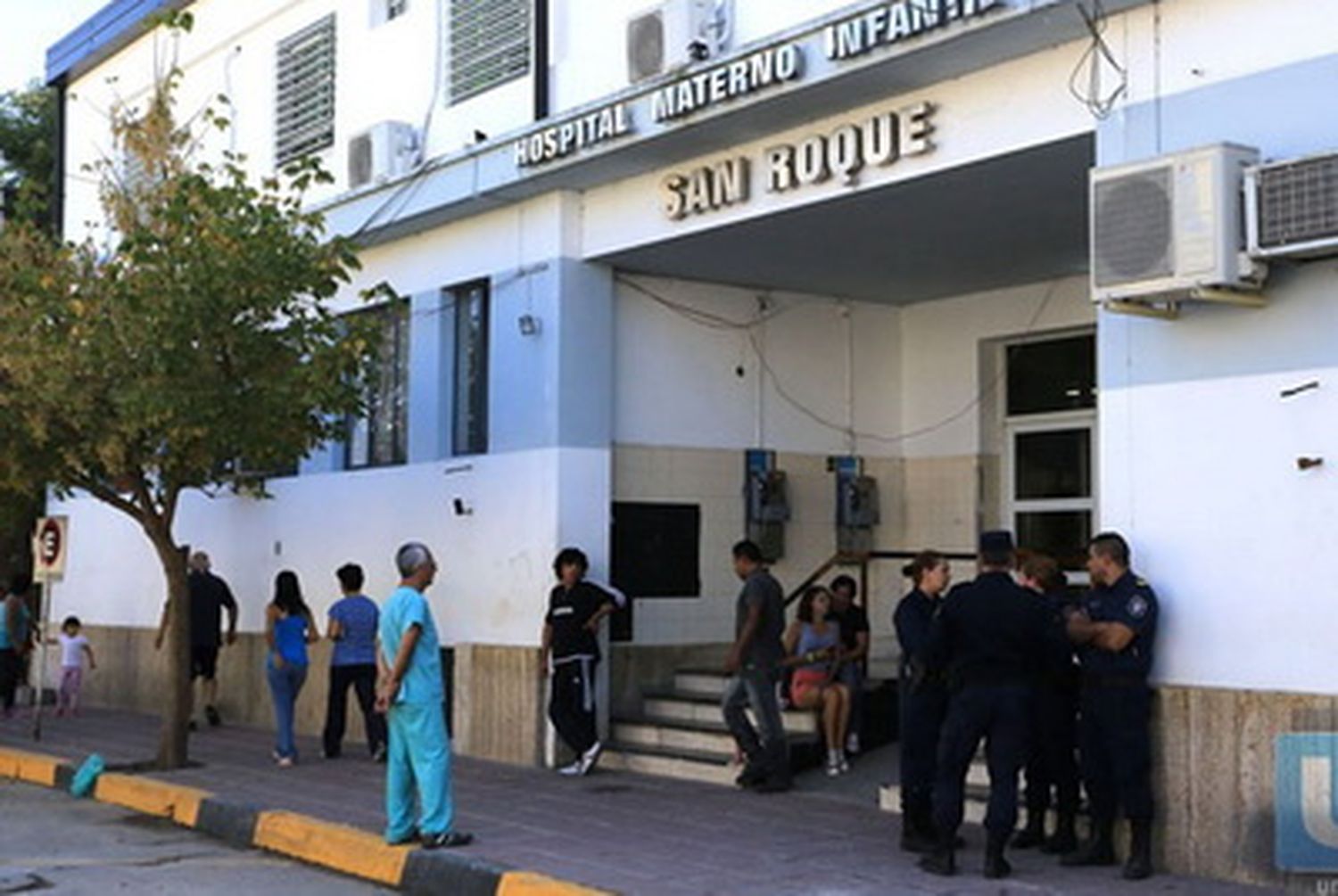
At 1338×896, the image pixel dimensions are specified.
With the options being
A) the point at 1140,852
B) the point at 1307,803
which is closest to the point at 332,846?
the point at 1140,852

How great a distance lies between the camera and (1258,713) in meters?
8.25

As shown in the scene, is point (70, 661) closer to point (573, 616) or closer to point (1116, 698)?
point (573, 616)

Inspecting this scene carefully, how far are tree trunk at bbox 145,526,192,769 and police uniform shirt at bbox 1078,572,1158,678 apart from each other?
8001 mm

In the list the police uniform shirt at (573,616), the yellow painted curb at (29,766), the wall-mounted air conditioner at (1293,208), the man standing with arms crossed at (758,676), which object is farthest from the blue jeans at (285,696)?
the wall-mounted air conditioner at (1293,208)

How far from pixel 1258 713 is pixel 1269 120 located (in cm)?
305

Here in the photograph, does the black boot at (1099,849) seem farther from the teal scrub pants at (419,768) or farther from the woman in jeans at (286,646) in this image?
the woman in jeans at (286,646)

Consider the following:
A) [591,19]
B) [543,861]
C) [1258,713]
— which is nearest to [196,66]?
[591,19]

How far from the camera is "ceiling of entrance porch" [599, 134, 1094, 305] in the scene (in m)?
10.9

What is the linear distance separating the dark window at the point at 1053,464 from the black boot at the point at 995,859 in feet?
19.2

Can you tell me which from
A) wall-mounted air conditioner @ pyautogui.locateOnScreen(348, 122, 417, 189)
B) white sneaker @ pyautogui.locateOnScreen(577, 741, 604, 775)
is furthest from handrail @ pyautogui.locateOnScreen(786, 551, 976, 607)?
wall-mounted air conditioner @ pyautogui.locateOnScreen(348, 122, 417, 189)

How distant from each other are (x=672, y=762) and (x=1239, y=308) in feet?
19.7

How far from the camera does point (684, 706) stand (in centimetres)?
1338

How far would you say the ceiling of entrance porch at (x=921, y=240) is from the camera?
10852 mm

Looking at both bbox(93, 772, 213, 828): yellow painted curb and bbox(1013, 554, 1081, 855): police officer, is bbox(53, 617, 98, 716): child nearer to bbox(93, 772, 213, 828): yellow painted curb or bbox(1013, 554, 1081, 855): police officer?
bbox(93, 772, 213, 828): yellow painted curb
